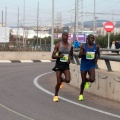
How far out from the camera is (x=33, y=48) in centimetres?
4825

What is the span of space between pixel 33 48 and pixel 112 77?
37040 mm

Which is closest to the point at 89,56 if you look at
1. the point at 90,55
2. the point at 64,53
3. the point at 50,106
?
the point at 90,55

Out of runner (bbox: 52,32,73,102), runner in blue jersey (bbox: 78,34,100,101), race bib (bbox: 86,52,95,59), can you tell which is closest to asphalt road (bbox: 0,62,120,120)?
runner (bbox: 52,32,73,102)

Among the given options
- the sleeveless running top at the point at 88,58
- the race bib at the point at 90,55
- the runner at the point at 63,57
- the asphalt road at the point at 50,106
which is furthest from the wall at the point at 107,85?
the runner at the point at 63,57

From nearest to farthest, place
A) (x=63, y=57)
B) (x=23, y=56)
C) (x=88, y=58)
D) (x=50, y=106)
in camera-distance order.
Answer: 1. (x=50, y=106)
2. (x=63, y=57)
3. (x=88, y=58)
4. (x=23, y=56)

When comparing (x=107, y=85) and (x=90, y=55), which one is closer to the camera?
(x=90, y=55)

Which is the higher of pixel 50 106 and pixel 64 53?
pixel 64 53

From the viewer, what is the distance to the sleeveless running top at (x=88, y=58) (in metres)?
11.4

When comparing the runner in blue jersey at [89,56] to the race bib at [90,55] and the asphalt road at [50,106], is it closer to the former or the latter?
the race bib at [90,55]

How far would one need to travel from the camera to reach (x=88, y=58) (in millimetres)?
11383

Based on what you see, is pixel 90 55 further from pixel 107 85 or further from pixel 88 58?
pixel 107 85

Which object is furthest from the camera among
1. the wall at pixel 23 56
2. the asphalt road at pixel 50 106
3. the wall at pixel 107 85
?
the wall at pixel 23 56

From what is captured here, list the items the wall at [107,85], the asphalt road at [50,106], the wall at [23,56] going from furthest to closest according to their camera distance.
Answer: the wall at [23,56] < the wall at [107,85] < the asphalt road at [50,106]

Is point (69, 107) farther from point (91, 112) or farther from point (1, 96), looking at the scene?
point (1, 96)
